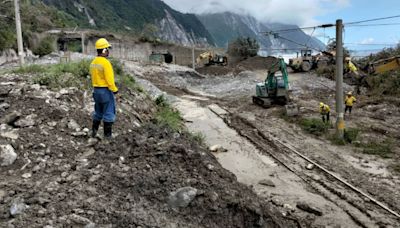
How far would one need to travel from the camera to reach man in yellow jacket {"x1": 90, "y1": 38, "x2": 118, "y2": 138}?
7477 millimetres

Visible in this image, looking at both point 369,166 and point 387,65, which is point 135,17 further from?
point 369,166

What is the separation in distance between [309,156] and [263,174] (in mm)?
2522

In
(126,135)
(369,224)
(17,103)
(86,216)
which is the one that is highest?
(17,103)

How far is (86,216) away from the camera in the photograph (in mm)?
5020

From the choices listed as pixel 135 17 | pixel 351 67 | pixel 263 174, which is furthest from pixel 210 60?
pixel 135 17

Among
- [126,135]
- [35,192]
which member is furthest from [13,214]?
[126,135]

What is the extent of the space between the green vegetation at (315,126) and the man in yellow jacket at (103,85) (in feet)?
33.9

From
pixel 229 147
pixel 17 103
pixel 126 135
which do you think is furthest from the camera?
pixel 229 147

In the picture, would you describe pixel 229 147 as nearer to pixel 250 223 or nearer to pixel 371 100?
pixel 250 223

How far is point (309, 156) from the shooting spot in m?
12.9

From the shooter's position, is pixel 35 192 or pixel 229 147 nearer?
pixel 35 192

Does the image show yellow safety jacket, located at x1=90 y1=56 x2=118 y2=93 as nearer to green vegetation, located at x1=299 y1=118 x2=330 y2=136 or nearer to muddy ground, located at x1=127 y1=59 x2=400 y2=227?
muddy ground, located at x1=127 y1=59 x2=400 y2=227

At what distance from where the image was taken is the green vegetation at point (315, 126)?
52.7ft

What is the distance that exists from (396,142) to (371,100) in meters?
9.16
